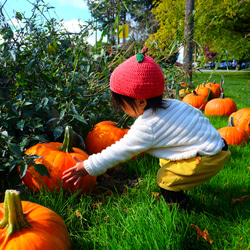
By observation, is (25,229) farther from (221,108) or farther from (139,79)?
(221,108)

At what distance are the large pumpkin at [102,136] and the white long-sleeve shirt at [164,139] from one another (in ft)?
2.95

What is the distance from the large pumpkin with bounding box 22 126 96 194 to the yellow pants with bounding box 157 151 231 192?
0.62 metres

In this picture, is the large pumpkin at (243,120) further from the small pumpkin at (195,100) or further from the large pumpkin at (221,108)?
the small pumpkin at (195,100)

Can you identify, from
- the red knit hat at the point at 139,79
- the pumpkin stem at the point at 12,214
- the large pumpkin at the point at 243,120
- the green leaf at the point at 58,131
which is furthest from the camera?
the large pumpkin at the point at 243,120

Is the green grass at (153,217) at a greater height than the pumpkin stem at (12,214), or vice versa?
the pumpkin stem at (12,214)

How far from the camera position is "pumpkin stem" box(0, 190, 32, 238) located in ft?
4.05

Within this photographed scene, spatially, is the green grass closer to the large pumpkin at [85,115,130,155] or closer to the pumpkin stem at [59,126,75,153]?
the pumpkin stem at [59,126,75,153]

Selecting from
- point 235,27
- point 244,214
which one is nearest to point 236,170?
point 244,214

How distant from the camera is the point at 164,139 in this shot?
6.02 feet

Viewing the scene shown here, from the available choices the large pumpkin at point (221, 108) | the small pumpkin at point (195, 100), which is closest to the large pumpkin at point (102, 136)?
the large pumpkin at point (221, 108)

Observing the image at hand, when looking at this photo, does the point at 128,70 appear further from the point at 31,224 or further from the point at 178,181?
the point at 31,224

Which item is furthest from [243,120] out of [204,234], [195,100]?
[204,234]

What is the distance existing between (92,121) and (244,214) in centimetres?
176

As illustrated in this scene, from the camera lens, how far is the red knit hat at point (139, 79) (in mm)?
1743
